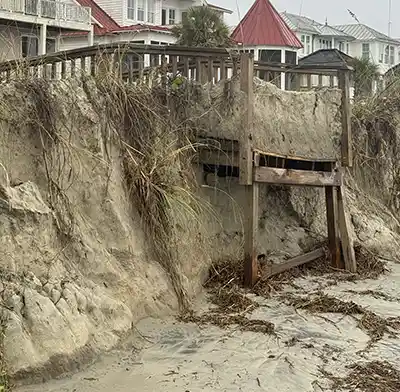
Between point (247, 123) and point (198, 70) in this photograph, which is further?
point (198, 70)

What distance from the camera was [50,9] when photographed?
26859 mm

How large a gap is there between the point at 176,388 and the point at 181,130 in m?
4.41

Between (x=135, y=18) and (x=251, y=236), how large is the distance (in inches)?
1066

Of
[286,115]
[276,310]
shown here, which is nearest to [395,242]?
[286,115]

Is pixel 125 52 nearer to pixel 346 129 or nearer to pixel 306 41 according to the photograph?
pixel 346 129

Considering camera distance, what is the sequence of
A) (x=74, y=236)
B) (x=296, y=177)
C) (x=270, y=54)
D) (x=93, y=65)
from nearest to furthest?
1. (x=74, y=236)
2. (x=93, y=65)
3. (x=296, y=177)
4. (x=270, y=54)

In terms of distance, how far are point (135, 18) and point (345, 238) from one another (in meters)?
25.8

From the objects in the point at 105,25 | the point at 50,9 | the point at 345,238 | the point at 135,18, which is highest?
the point at 135,18

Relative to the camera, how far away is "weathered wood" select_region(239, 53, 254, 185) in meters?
9.61

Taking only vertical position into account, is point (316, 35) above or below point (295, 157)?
above

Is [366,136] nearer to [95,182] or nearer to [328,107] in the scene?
[328,107]

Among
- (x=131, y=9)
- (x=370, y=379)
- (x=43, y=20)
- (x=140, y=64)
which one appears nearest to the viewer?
(x=370, y=379)

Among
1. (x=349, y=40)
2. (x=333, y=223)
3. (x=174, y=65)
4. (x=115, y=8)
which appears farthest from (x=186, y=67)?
(x=349, y=40)

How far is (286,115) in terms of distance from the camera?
37.7 ft
